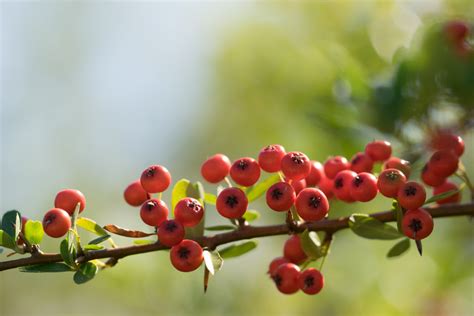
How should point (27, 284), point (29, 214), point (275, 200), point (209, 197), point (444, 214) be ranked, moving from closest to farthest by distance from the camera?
point (275, 200) → point (444, 214) → point (209, 197) → point (29, 214) → point (27, 284)

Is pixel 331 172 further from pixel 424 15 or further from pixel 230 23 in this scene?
pixel 230 23

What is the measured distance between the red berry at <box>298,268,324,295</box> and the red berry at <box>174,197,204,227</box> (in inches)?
23.7

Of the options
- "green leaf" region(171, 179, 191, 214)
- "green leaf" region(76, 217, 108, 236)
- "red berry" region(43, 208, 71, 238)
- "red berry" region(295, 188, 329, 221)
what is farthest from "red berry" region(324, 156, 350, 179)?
"red berry" region(43, 208, 71, 238)

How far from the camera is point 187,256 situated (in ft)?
7.93

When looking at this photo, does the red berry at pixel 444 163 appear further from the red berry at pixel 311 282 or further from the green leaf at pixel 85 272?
the green leaf at pixel 85 272

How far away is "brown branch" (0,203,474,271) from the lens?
7.89ft

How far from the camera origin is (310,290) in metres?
2.81

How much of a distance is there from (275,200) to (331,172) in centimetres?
65

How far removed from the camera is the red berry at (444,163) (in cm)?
290

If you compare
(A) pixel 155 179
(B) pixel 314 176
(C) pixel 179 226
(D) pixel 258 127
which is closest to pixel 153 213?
(C) pixel 179 226

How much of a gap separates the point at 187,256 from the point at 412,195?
0.89 m

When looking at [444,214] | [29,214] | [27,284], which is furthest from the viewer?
[27,284]

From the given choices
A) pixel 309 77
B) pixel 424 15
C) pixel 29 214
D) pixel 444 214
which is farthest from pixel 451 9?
pixel 29 214

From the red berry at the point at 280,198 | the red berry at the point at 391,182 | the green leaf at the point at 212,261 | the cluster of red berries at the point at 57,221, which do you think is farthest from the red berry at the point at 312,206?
the cluster of red berries at the point at 57,221
